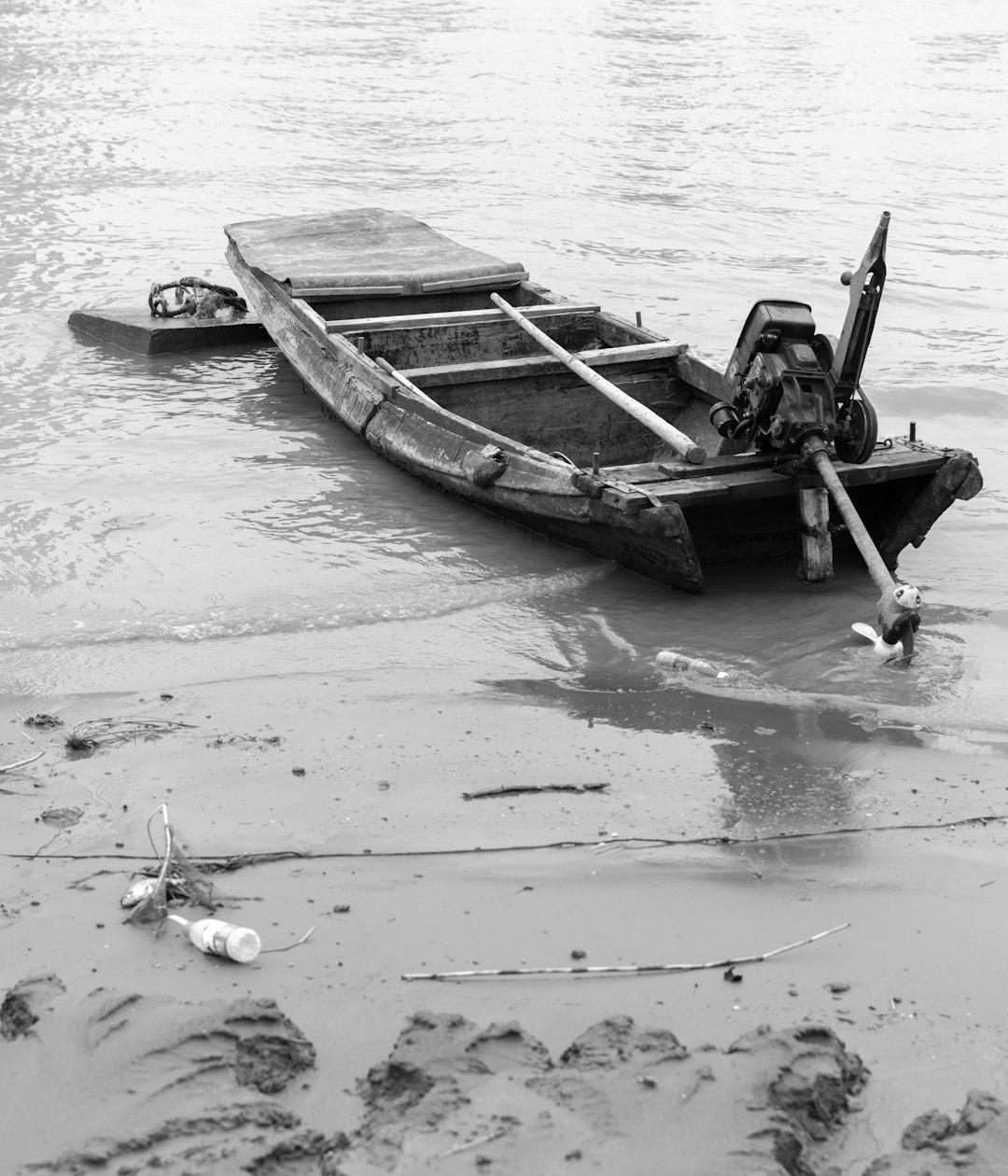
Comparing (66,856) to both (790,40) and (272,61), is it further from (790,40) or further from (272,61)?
(790,40)

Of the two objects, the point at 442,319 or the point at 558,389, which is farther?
the point at 442,319

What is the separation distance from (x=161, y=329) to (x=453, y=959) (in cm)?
809

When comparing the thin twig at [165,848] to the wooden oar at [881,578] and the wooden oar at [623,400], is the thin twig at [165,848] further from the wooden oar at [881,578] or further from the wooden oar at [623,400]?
the wooden oar at [623,400]

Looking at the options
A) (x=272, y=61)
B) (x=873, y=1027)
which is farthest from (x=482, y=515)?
(x=272, y=61)

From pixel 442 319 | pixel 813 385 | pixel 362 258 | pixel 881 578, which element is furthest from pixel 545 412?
pixel 881 578

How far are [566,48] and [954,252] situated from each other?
46.5 ft

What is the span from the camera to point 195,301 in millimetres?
11016

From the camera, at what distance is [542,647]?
596 cm

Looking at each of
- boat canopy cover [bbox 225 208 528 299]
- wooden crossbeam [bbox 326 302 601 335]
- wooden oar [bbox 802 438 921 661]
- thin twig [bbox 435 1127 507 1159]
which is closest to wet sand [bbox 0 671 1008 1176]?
thin twig [bbox 435 1127 507 1159]

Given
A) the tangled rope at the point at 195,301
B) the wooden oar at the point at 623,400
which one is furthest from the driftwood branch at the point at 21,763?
the tangled rope at the point at 195,301

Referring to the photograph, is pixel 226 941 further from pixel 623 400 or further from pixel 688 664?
pixel 623 400

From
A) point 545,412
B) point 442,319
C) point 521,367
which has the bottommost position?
point 545,412

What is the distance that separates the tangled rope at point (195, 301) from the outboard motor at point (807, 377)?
6.01 metres

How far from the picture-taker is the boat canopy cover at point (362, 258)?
30.1ft
